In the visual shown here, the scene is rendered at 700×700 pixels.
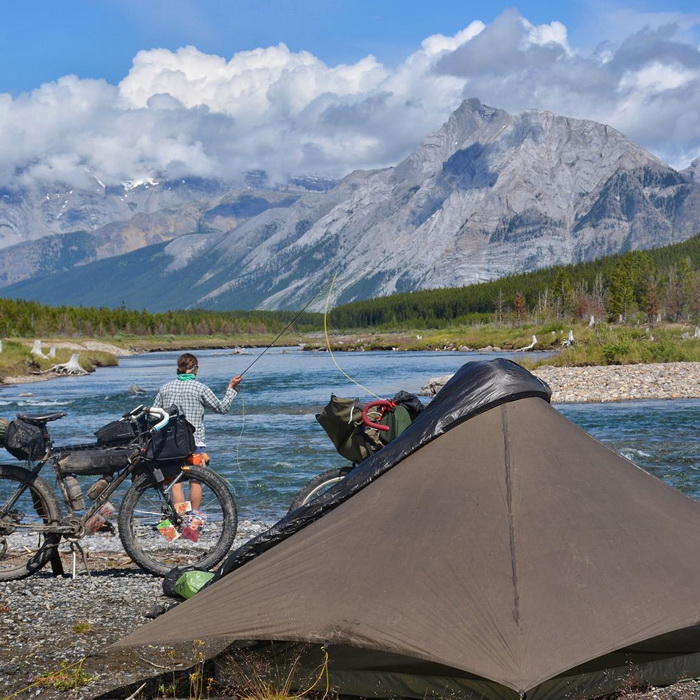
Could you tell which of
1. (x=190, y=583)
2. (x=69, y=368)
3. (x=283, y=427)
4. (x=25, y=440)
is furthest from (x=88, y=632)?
(x=69, y=368)

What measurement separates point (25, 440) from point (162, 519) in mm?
1615

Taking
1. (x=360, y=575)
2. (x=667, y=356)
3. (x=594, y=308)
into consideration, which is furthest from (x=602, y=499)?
(x=594, y=308)

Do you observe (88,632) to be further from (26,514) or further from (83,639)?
(26,514)

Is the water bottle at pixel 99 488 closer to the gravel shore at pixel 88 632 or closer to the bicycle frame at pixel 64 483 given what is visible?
the bicycle frame at pixel 64 483

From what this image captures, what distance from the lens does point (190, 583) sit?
7.41m

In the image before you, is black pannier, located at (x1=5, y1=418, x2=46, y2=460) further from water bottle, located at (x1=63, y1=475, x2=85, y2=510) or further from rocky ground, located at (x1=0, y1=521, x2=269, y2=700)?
rocky ground, located at (x1=0, y1=521, x2=269, y2=700)

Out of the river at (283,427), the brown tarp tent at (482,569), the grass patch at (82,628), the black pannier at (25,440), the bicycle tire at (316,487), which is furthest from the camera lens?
the river at (283,427)

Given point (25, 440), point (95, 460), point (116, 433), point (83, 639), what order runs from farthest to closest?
1. point (116, 433)
2. point (95, 460)
3. point (25, 440)
4. point (83, 639)

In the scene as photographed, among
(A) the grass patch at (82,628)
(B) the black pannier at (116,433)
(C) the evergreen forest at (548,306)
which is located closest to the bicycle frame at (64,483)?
(B) the black pannier at (116,433)

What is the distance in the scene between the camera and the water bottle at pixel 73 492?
28.3ft

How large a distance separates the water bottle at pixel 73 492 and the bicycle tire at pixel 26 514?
0.51ft

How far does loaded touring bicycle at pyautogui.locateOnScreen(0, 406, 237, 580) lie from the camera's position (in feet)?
27.9

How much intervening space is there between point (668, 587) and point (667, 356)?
4295cm

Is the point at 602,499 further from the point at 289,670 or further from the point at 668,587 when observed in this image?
the point at 289,670
